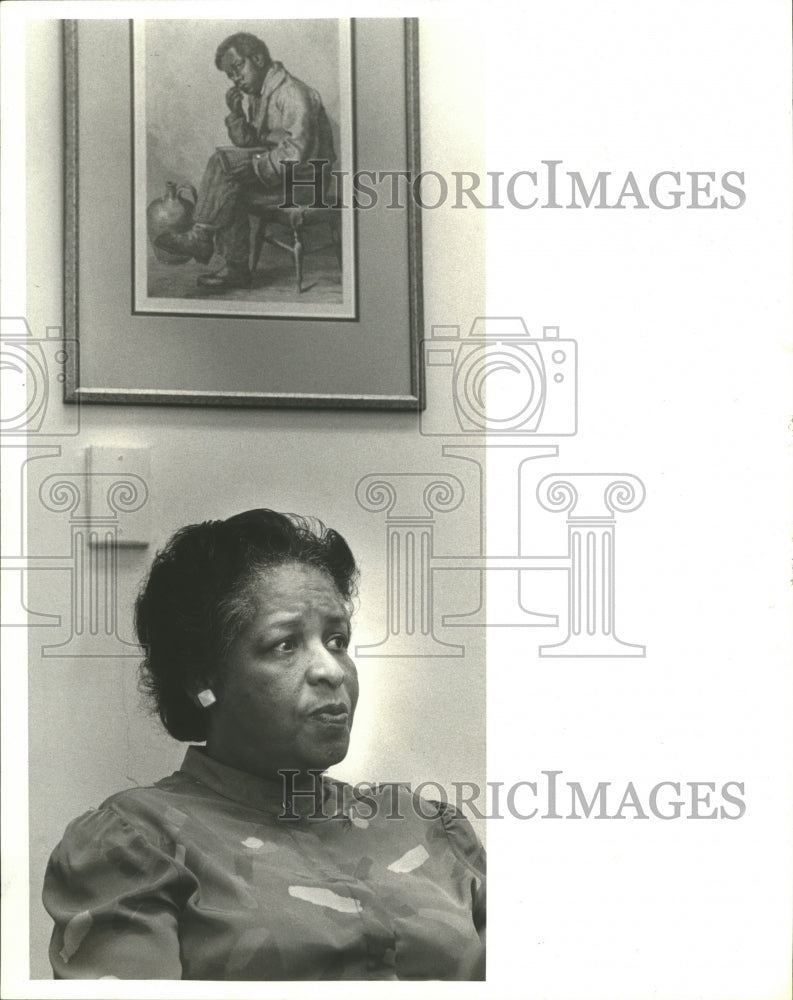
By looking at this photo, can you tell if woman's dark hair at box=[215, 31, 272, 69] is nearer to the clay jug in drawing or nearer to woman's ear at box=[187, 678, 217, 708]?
the clay jug in drawing

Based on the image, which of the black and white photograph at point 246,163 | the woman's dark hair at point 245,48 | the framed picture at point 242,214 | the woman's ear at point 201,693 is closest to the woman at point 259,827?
the woman's ear at point 201,693

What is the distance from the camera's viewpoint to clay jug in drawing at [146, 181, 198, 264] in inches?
76.9

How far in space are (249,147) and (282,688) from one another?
0.75 meters

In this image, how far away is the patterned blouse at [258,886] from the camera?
1867mm

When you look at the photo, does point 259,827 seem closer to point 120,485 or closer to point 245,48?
point 120,485

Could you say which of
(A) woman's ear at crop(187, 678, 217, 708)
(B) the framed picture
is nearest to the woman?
(A) woman's ear at crop(187, 678, 217, 708)

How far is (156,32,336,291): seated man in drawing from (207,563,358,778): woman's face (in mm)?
450

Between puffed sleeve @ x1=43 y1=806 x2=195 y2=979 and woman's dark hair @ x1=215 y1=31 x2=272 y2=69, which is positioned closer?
puffed sleeve @ x1=43 y1=806 x2=195 y2=979

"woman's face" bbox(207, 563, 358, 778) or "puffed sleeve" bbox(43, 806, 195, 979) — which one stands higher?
"woman's face" bbox(207, 563, 358, 778)

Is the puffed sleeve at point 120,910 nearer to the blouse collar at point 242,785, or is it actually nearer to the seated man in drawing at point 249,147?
the blouse collar at point 242,785

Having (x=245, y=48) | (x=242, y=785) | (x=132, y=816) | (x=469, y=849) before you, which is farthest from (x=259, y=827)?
(x=245, y=48)

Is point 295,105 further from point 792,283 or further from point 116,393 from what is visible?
point 792,283

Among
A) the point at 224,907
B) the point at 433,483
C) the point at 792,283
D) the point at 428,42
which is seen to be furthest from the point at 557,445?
the point at 224,907

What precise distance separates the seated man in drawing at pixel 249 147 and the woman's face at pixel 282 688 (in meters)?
0.45
